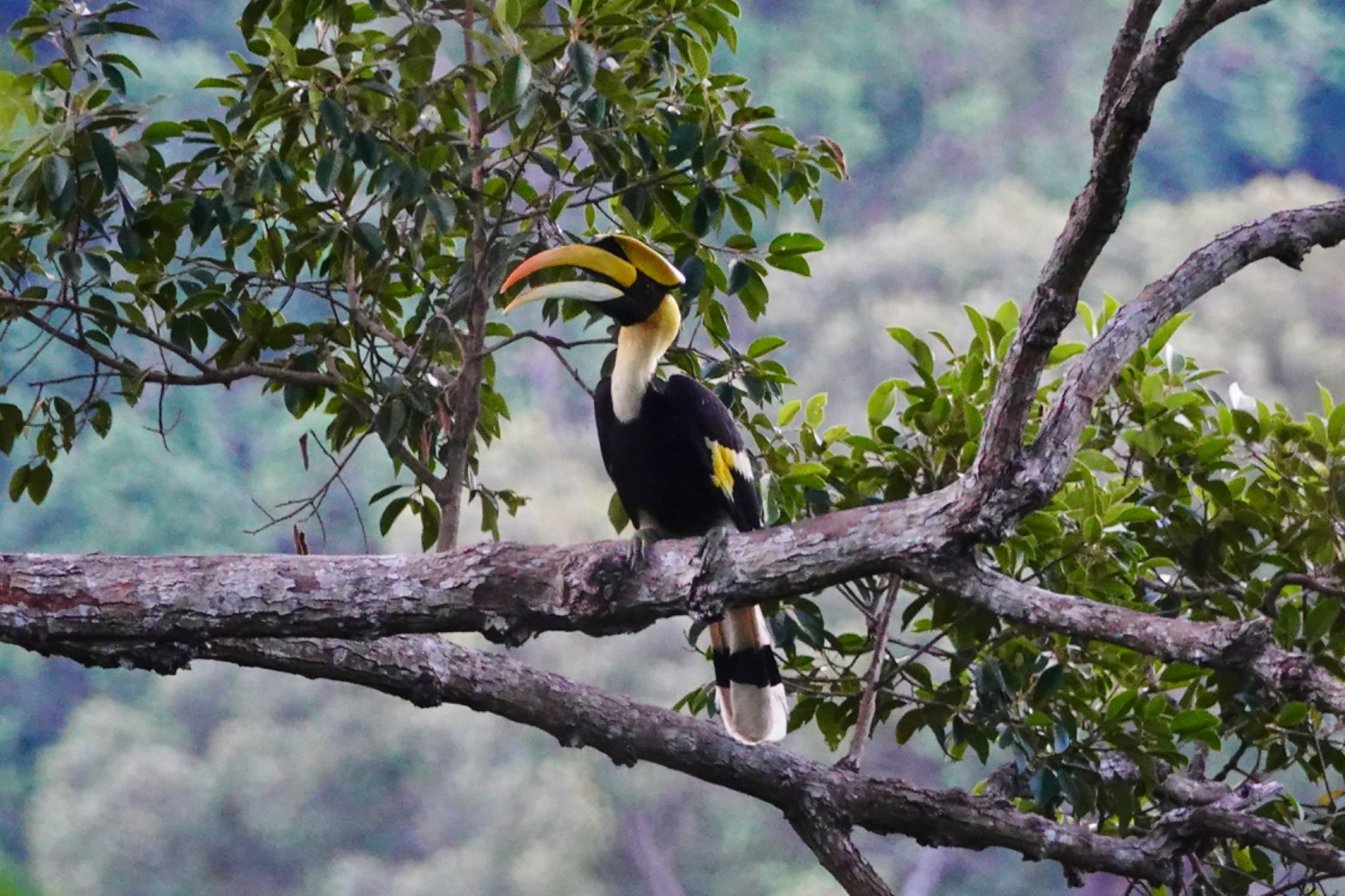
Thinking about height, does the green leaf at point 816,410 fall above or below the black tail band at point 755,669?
above

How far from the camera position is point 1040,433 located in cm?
144

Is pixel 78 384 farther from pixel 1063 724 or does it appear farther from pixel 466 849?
pixel 1063 724

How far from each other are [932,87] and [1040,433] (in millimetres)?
3360

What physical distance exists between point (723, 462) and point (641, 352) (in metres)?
0.25

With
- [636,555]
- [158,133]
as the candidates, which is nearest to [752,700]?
[636,555]

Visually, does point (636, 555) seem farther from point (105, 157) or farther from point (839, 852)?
point (105, 157)

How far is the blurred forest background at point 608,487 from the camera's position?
3.72 meters

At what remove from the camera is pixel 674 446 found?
2.18 m

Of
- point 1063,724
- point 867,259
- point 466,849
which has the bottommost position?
point 466,849

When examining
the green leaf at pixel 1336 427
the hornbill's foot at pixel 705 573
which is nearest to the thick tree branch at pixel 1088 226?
the hornbill's foot at pixel 705 573

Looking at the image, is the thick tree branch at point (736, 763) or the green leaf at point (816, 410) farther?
the green leaf at point (816, 410)

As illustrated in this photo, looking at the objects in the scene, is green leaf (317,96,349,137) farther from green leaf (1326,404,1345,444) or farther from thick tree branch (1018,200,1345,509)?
green leaf (1326,404,1345,444)

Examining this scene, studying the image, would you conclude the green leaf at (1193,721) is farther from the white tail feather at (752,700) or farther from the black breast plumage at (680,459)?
the black breast plumage at (680,459)

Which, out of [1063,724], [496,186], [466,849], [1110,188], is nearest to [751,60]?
[496,186]
